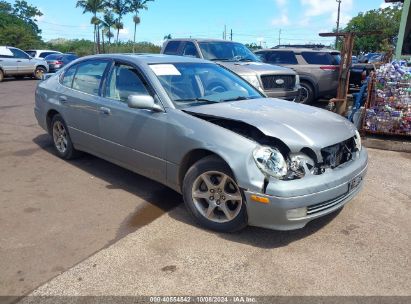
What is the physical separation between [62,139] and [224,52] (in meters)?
4.93

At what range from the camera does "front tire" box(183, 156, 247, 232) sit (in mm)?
3453

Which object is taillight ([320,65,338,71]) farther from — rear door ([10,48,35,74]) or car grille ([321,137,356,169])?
rear door ([10,48,35,74])

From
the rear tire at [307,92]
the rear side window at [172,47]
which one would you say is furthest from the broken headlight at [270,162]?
the rear tire at [307,92]

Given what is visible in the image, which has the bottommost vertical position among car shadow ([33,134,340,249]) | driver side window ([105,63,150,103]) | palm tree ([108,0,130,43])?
car shadow ([33,134,340,249])

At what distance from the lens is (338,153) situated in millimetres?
3643

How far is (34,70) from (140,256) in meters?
20.4

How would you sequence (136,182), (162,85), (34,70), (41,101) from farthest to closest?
(34,70) < (41,101) < (136,182) < (162,85)

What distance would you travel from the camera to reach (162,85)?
412 centimetres

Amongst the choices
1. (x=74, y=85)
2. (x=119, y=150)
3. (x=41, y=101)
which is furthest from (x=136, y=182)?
(x=41, y=101)

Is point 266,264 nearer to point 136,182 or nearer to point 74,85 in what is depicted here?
point 136,182

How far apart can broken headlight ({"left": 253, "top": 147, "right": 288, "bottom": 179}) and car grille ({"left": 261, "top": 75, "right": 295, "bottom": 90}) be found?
542cm

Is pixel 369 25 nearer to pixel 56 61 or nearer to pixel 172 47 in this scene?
pixel 56 61

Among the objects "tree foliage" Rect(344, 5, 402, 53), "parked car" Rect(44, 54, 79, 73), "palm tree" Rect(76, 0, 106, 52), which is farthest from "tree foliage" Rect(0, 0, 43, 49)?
"tree foliage" Rect(344, 5, 402, 53)

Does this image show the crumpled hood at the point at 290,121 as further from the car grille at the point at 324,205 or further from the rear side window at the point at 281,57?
the rear side window at the point at 281,57
